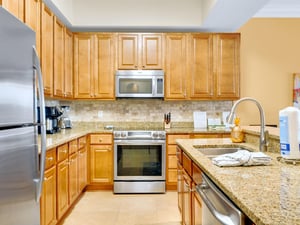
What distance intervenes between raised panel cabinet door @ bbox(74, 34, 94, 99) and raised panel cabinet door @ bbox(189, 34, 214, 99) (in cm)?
156

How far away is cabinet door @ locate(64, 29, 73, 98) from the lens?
164 inches

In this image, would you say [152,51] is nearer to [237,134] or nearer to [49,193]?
[237,134]

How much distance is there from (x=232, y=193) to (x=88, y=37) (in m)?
3.94

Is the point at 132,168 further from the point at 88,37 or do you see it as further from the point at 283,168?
the point at 283,168

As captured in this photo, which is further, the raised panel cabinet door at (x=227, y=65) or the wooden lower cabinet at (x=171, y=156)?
the raised panel cabinet door at (x=227, y=65)

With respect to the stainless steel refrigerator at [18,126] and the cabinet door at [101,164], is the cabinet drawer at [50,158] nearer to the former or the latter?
the stainless steel refrigerator at [18,126]

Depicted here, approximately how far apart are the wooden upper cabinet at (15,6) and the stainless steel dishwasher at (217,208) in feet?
6.15

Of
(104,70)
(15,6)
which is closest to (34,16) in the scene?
(15,6)

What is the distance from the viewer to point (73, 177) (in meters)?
3.39

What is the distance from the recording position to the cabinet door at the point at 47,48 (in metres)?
3.12

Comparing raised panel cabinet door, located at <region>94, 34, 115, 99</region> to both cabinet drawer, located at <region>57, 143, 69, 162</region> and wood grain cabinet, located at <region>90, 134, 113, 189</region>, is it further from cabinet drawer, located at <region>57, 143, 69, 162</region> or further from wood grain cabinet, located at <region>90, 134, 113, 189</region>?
cabinet drawer, located at <region>57, 143, 69, 162</region>

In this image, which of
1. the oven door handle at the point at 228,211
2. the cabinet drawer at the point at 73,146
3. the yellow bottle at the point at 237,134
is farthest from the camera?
the cabinet drawer at the point at 73,146

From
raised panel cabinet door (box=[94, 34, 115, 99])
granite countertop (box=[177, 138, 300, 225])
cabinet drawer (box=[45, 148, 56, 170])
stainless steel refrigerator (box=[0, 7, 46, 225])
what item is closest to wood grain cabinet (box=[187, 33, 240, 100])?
raised panel cabinet door (box=[94, 34, 115, 99])

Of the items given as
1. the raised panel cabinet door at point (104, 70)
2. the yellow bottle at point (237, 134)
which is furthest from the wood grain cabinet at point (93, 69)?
the yellow bottle at point (237, 134)
